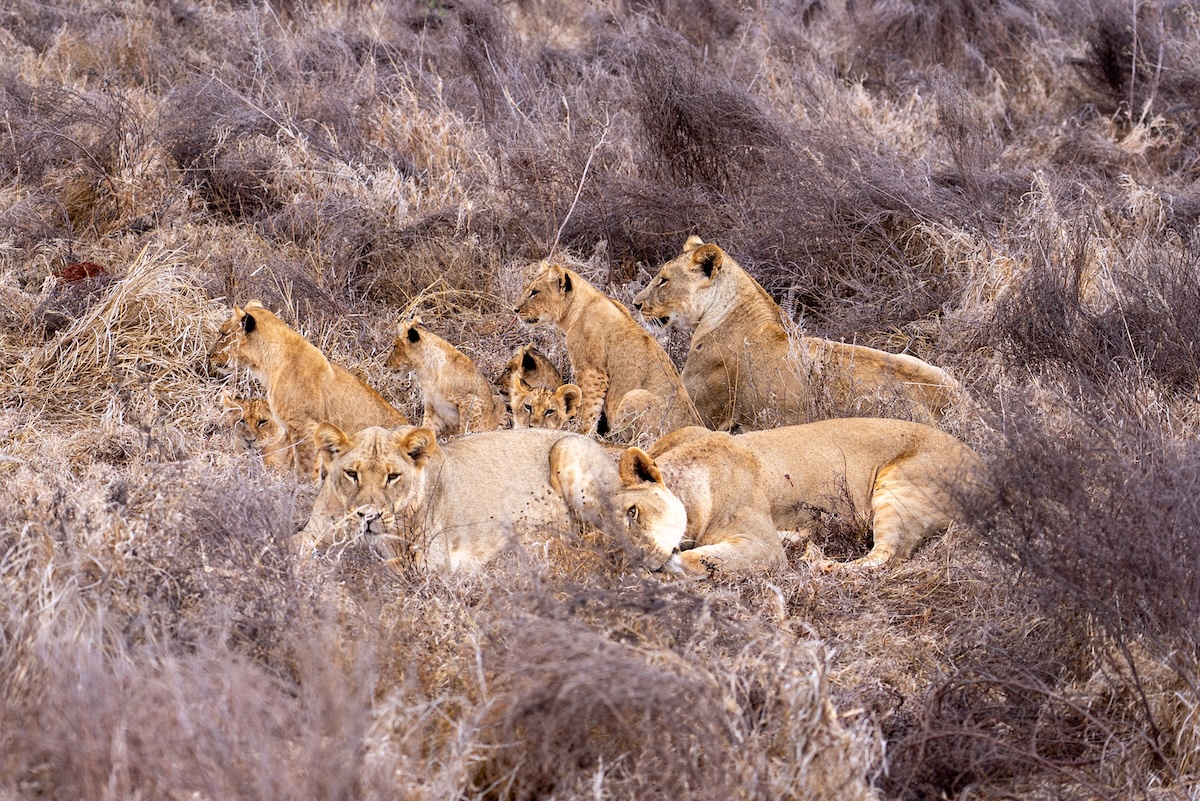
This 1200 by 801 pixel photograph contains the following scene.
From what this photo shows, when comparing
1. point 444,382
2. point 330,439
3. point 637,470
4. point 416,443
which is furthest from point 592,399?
point 330,439

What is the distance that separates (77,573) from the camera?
4.59 metres

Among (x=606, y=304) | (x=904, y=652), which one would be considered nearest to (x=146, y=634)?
(x=904, y=652)

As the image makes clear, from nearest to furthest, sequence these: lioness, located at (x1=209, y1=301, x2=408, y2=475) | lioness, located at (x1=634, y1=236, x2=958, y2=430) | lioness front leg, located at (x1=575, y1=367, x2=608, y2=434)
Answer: lioness, located at (x1=209, y1=301, x2=408, y2=475) < lioness, located at (x1=634, y1=236, x2=958, y2=430) < lioness front leg, located at (x1=575, y1=367, x2=608, y2=434)

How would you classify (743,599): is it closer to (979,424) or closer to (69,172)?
(979,424)

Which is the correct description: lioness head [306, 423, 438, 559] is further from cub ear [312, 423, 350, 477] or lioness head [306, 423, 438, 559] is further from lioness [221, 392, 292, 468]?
lioness [221, 392, 292, 468]

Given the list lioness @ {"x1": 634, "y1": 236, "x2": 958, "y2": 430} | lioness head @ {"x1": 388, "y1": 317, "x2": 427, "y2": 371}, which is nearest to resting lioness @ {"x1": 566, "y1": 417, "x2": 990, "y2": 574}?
lioness @ {"x1": 634, "y1": 236, "x2": 958, "y2": 430}

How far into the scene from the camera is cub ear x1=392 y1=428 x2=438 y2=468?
5.72 meters

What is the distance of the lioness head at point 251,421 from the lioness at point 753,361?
256 centimetres

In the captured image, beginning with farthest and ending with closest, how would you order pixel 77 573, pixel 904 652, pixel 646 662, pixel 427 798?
pixel 904 652 < pixel 77 573 < pixel 646 662 < pixel 427 798

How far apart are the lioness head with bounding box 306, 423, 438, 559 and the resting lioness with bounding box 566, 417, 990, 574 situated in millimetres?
758

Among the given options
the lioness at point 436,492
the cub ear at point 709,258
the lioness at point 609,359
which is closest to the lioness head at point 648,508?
the lioness at point 436,492

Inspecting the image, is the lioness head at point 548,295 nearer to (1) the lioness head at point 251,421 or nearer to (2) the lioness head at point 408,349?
(2) the lioness head at point 408,349

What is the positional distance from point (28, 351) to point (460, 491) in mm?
3419

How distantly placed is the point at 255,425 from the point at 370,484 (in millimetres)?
2193
